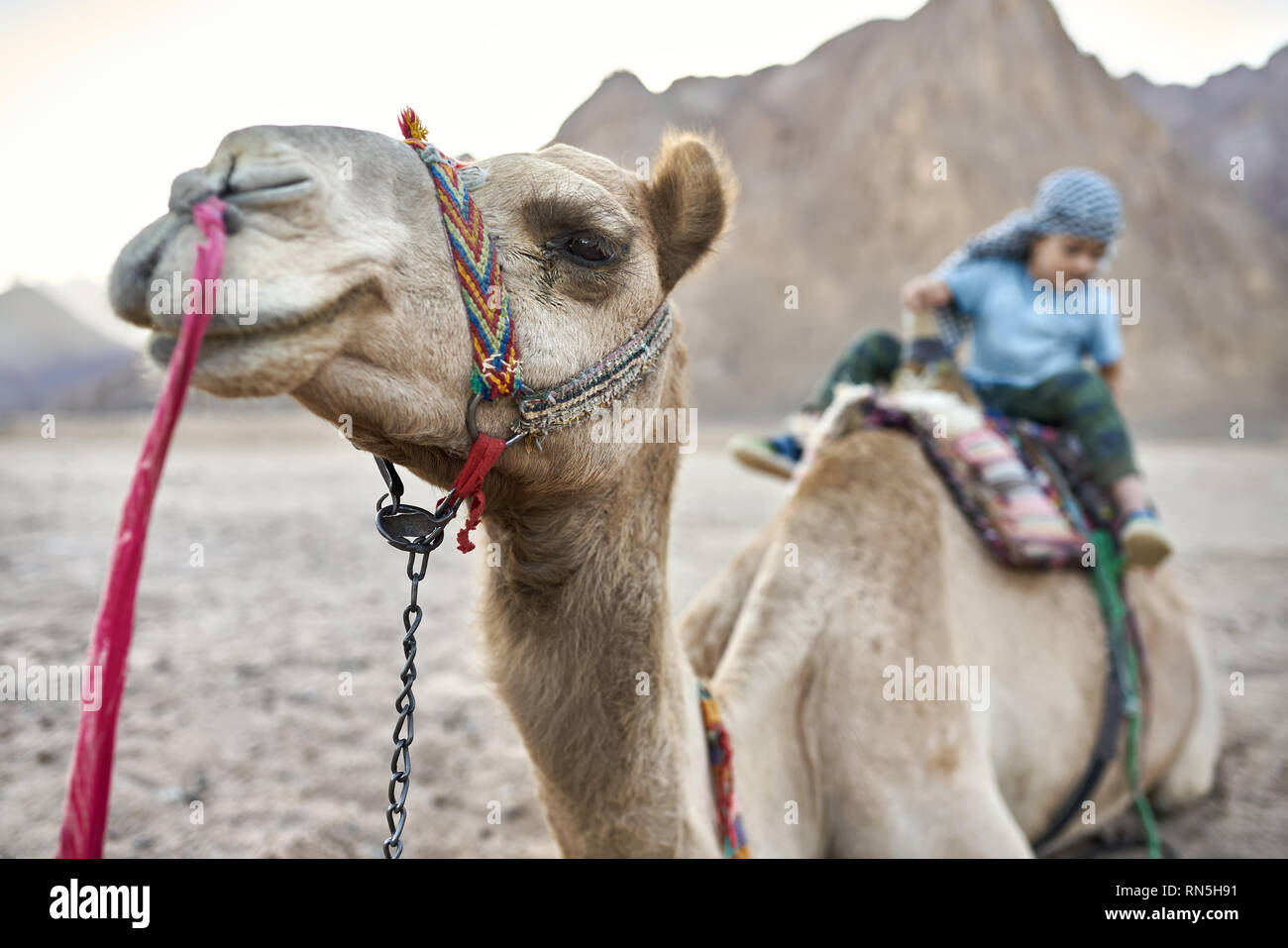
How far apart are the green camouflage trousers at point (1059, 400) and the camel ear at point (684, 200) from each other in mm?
1832

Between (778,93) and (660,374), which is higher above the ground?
(778,93)

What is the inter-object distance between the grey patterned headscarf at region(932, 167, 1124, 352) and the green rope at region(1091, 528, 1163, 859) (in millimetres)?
1043

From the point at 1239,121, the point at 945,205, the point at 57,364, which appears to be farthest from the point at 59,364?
the point at 1239,121

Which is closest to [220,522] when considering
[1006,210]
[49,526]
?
[49,526]

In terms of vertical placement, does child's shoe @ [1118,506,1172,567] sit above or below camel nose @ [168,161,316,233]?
below

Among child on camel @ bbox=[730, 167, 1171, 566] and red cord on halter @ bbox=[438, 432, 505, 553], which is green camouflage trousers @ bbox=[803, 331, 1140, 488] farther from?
red cord on halter @ bbox=[438, 432, 505, 553]

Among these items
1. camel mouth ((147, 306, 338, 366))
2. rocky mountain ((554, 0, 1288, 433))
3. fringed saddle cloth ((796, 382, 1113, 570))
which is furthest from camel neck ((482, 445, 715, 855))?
rocky mountain ((554, 0, 1288, 433))

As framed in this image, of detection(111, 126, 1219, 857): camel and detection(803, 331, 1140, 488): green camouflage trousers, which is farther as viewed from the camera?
detection(803, 331, 1140, 488): green camouflage trousers

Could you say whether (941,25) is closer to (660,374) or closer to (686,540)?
(686,540)

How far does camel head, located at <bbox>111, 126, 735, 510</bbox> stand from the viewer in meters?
1.34

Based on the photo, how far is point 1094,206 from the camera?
3.68m

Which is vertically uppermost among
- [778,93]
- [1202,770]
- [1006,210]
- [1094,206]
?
[778,93]

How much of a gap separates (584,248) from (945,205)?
31442mm

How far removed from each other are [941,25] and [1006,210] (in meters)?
8.93
